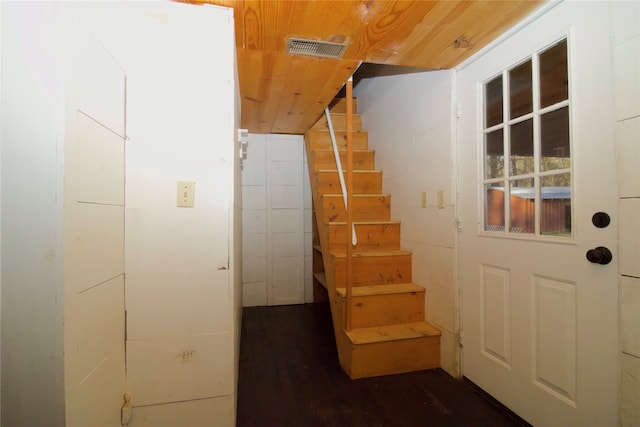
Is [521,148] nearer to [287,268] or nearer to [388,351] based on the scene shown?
[388,351]

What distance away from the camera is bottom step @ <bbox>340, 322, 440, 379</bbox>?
1.75m

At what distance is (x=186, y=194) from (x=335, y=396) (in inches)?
53.9

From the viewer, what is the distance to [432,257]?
194 centimetres

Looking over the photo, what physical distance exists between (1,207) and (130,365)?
75cm

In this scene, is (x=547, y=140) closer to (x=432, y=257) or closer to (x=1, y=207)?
(x=432, y=257)

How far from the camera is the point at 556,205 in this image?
124 cm

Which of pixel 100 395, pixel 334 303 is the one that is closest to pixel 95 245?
pixel 100 395

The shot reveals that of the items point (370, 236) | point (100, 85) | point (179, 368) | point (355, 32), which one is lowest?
point (179, 368)

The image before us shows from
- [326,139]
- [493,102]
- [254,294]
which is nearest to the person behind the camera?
[493,102]

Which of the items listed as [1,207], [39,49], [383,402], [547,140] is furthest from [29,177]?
[547,140]

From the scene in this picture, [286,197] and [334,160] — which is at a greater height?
[334,160]

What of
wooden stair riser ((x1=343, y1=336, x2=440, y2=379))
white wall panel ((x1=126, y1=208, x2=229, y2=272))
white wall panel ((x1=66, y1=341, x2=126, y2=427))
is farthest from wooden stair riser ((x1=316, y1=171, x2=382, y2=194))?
white wall panel ((x1=66, y1=341, x2=126, y2=427))

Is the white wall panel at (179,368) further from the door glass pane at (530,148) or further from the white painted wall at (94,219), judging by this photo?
the door glass pane at (530,148)

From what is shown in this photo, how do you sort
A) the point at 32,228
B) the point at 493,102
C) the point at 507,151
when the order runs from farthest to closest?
the point at 493,102 < the point at 507,151 < the point at 32,228
